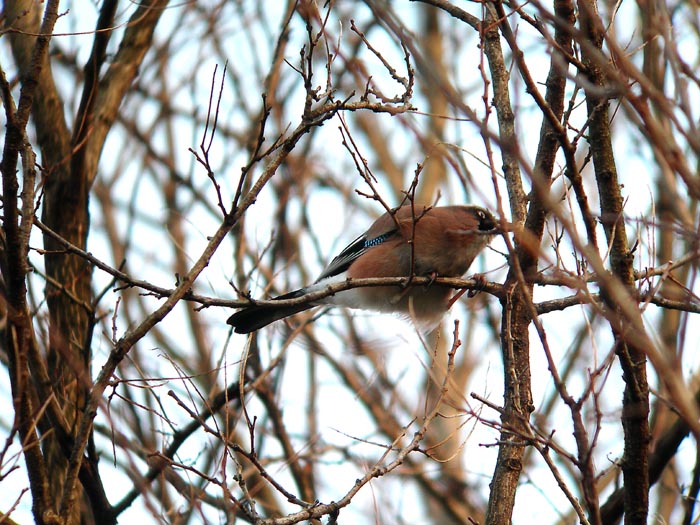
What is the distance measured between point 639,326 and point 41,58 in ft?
8.81

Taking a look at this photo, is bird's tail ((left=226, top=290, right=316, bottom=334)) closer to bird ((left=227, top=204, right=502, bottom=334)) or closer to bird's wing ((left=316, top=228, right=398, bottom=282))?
bird ((left=227, top=204, right=502, bottom=334))

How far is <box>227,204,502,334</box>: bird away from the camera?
548 centimetres

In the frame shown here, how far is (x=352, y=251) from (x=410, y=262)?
3.02 feet

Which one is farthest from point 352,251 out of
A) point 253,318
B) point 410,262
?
point 253,318

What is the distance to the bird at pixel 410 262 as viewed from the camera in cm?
548

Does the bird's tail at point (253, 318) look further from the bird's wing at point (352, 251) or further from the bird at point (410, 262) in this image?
the bird's wing at point (352, 251)

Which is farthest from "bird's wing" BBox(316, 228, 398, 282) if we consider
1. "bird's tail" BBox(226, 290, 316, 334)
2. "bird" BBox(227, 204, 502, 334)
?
"bird's tail" BBox(226, 290, 316, 334)

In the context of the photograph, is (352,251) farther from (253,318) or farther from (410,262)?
(253,318)

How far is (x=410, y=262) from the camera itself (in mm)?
5434

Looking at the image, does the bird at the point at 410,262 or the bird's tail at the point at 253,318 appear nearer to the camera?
the bird's tail at the point at 253,318

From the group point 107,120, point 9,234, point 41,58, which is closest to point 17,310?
point 9,234

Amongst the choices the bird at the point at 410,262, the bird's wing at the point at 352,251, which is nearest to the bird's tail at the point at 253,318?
the bird at the point at 410,262

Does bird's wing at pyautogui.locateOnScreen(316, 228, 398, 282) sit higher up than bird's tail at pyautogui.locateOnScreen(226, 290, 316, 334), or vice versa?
bird's wing at pyautogui.locateOnScreen(316, 228, 398, 282)

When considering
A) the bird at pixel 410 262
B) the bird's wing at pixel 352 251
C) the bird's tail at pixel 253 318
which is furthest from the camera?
the bird's wing at pixel 352 251
